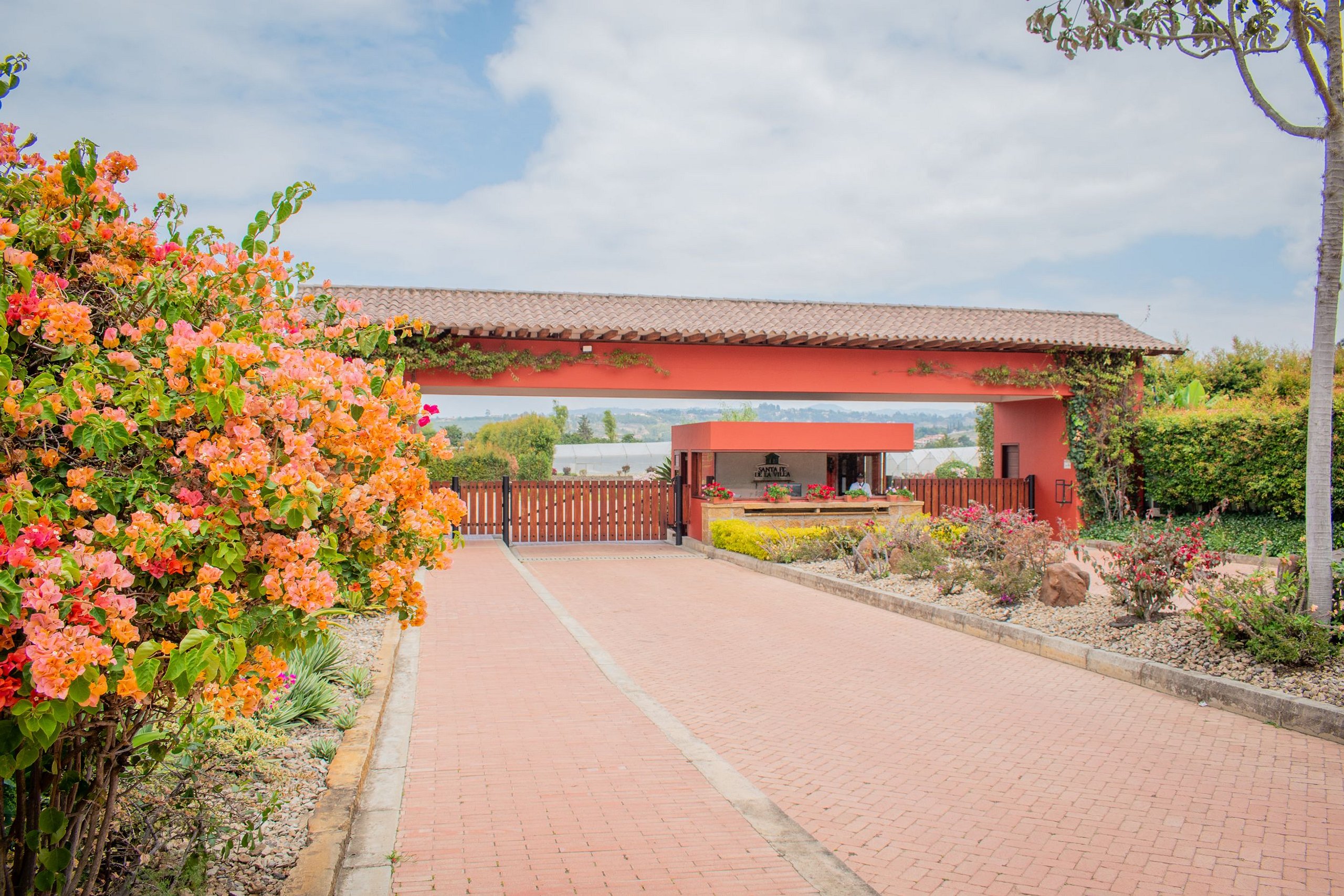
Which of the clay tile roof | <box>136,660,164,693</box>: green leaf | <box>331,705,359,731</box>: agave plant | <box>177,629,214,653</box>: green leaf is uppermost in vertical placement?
the clay tile roof

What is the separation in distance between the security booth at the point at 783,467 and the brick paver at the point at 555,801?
10852mm

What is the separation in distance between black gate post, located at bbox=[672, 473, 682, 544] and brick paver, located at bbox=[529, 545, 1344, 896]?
33.6 ft

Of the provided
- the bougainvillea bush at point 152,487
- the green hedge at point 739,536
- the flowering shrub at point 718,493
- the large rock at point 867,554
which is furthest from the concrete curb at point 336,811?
the flowering shrub at point 718,493

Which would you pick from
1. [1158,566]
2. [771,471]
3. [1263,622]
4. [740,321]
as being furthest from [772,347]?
[1263,622]

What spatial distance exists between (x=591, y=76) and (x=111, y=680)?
38.7 feet

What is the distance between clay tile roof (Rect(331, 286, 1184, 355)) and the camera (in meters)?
16.9

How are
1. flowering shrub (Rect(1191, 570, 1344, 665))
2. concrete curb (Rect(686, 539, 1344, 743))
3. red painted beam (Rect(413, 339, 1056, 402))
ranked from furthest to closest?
red painted beam (Rect(413, 339, 1056, 402)), flowering shrub (Rect(1191, 570, 1344, 665)), concrete curb (Rect(686, 539, 1344, 743))

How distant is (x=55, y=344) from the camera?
254 cm

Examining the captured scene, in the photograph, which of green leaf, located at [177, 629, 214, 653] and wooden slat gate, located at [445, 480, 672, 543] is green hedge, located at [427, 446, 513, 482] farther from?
green leaf, located at [177, 629, 214, 653]

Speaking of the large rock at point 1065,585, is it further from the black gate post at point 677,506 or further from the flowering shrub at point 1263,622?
the black gate post at point 677,506

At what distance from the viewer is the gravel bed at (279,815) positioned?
330cm

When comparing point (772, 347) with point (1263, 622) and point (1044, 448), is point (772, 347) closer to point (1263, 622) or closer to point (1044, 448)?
point (1044, 448)

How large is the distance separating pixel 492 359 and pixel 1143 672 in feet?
41.4

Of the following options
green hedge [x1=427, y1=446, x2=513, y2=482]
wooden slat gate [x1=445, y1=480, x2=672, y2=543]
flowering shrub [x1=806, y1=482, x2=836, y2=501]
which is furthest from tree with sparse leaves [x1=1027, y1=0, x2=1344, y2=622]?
green hedge [x1=427, y1=446, x2=513, y2=482]
